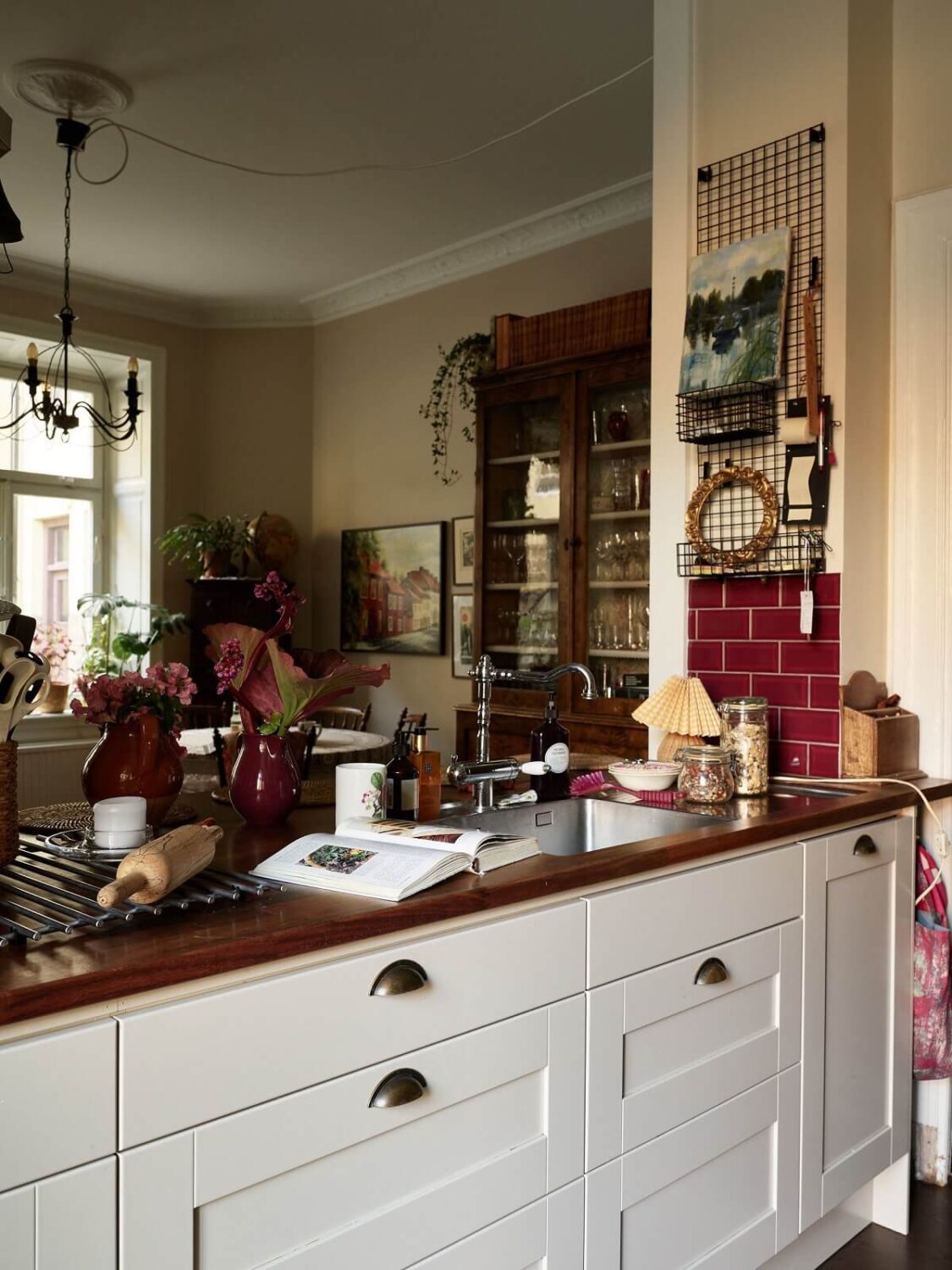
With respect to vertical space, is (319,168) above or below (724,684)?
above

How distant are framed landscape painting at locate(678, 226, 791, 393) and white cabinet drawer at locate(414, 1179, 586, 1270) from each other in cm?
172

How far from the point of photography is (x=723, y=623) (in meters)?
2.58

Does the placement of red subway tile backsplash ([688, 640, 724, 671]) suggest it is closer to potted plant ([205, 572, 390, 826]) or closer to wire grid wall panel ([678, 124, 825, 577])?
wire grid wall panel ([678, 124, 825, 577])

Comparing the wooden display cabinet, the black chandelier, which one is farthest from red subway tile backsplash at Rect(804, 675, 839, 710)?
the black chandelier

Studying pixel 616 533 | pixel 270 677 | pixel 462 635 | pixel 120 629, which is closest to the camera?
pixel 270 677

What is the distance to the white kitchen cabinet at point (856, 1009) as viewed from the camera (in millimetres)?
2051

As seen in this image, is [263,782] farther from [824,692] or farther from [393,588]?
[393,588]

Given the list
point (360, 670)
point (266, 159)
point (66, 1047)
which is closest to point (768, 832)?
point (360, 670)

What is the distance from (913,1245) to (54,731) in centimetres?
456

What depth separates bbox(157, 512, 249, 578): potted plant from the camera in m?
5.47

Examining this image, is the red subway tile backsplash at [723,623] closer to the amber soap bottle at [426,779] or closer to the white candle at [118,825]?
the amber soap bottle at [426,779]

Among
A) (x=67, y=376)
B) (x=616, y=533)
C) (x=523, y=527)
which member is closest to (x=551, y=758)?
(x=616, y=533)

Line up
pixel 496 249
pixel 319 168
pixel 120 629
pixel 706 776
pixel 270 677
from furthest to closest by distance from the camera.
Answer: pixel 120 629 → pixel 496 249 → pixel 319 168 → pixel 706 776 → pixel 270 677

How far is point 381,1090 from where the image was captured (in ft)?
4.19
